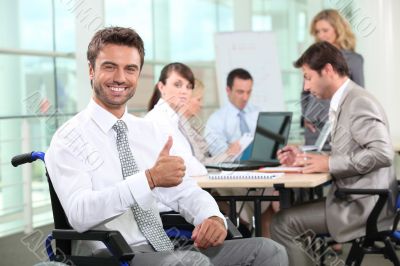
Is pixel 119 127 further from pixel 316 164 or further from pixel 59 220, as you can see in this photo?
pixel 316 164

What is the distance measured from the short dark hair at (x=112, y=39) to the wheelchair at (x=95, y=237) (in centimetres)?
39

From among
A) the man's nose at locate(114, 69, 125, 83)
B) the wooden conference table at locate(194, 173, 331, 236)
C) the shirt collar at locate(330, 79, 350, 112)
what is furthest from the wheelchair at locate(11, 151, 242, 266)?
the shirt collar at locate(330, 79, 350, 112)

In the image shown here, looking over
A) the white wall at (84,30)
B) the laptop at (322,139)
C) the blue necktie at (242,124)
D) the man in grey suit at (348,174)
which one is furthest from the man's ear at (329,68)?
the white wall at (84,30)

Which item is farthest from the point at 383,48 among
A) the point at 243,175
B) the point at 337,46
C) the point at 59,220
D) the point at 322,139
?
the point at 59,220

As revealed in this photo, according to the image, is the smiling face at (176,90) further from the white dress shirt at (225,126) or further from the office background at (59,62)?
the office background at (59,62)

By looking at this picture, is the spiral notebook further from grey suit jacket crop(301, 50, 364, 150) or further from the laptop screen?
grey suit jacket crop(301, 50, 364, 150)

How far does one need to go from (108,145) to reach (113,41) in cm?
35

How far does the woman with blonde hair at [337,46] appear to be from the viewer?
4703 mm

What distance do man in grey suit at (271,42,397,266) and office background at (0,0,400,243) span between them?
2.02m

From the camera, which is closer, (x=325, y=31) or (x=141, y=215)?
(x=141, y=215)

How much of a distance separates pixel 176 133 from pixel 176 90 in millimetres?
441

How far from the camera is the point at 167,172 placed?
6.62ft

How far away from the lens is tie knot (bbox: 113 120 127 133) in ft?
7.48

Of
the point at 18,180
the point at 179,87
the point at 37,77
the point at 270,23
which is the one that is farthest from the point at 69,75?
the point at 270,23
